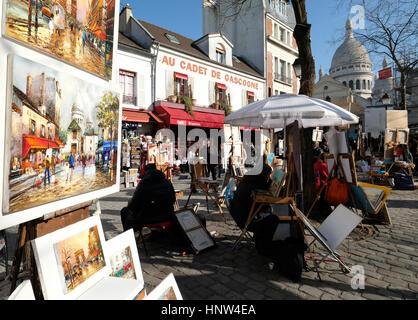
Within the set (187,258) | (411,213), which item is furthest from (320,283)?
(411,213)

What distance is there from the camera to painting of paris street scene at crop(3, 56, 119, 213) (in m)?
1.18

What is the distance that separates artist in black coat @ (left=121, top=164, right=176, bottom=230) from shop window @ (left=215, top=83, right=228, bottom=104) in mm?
15351

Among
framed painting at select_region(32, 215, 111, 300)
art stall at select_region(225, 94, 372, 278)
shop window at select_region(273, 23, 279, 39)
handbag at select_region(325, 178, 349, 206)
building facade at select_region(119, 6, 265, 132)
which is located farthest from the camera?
shop window at select_region(273, 23, 279, 39)

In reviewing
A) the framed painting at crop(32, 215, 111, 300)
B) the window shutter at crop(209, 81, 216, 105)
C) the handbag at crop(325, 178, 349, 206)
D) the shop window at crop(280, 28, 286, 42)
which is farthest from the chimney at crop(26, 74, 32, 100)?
the shop window at crop(280, 28, 286, 42)

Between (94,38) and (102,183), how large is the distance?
107 centimetres

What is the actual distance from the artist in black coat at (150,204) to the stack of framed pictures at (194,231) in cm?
20

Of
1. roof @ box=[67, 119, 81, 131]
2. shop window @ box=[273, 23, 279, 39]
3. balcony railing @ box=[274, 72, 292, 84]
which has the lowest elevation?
roof @ box=[67, 119, 81, 131]

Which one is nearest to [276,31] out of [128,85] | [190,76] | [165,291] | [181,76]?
[190,76]

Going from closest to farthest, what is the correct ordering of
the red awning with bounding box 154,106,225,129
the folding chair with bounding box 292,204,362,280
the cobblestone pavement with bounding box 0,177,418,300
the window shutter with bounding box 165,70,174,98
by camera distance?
1. the cobblestone pavement with bounding box 0,177,418,300
2. the folding chair with bounding box 292,204,362,280
3. the red awning with bounding box 154,106,225,129
4. the window shutter with bounding box 165,70,174,98

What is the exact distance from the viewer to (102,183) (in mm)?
2006

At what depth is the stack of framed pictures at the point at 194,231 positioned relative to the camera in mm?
3529

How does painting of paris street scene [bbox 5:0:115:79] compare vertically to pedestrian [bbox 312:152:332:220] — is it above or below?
above

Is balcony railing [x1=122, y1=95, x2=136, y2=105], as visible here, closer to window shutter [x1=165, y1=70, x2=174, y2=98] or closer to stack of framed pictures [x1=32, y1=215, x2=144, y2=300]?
window shutter [x1=165, y1=70, x2=174, y2=98]

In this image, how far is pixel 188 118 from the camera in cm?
1523
